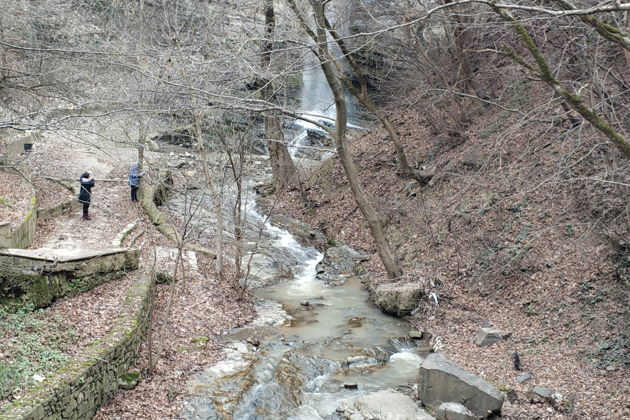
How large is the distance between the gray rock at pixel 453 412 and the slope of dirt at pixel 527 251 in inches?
23.7

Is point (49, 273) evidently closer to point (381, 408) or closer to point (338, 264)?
point (381, 408)

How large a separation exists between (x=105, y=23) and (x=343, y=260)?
11.2 meters

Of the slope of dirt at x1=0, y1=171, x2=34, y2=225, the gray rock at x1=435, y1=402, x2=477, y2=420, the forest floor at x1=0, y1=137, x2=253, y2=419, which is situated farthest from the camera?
the slope of dirt at x1=0, y1=171, x2=34, y2=225

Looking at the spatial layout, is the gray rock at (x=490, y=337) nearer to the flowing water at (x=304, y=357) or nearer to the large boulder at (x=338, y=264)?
the flowing water at (x=304, y=357)

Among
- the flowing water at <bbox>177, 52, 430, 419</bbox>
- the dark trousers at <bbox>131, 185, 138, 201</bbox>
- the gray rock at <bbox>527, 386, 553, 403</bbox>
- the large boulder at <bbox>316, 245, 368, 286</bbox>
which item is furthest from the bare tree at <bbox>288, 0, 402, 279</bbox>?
the dark trousers at <bbox>131, 185, 138, 201</bbox>

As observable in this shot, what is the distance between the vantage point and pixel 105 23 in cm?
1880

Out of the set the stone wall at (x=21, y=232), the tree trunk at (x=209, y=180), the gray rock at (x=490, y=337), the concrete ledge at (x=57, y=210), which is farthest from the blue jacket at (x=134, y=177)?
the gray rock at (x=490, y=337)

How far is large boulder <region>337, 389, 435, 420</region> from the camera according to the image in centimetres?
784

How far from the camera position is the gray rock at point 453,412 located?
7.50m

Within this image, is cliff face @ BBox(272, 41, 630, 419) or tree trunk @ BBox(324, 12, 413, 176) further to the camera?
tree trunk @ BBox(324, 12, 413, 176)

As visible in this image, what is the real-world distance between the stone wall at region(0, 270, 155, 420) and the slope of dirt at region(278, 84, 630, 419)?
539 centimetres

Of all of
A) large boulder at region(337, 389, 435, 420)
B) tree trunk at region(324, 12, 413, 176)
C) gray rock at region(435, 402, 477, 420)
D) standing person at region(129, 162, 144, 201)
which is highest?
tree trunk at region(324, 12, 413, 176)

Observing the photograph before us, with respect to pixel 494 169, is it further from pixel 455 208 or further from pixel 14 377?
pixel 14 377

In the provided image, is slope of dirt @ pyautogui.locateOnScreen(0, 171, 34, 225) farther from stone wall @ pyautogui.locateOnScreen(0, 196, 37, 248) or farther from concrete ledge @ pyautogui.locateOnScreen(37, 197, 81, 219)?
concrete ledge @ pyautogui.locateOnScreen(37, 197, 81, 219)
